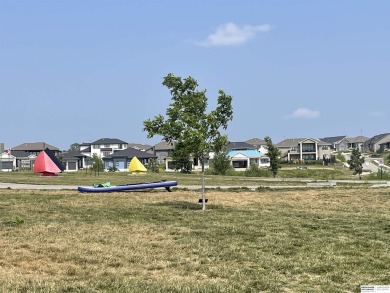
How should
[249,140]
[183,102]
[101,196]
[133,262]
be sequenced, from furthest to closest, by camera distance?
[249,140], [101,196], [183,102], [133,262]

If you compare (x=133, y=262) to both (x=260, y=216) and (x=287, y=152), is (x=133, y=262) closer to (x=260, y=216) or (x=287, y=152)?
(x=260, y=216)

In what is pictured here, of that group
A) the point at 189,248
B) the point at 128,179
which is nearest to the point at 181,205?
the point at 189,248

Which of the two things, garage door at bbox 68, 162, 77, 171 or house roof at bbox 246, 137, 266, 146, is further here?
house roof at bbox 246, 137, 266, 146

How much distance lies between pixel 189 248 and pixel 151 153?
115422mm

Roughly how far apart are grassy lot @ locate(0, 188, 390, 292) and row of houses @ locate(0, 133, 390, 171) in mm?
70339

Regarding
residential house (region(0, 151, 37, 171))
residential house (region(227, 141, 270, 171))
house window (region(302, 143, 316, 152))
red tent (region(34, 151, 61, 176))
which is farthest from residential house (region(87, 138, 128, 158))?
red tent (region(34, 151, 61, 176))

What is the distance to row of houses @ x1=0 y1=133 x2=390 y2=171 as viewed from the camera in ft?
321

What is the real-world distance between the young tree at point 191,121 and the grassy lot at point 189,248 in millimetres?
2366

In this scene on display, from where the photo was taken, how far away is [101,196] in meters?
21.2

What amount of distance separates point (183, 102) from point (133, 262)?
9.49 metres

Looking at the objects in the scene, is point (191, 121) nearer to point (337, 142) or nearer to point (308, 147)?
point (308, 147)

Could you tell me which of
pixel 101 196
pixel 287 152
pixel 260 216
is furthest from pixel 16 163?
pixel 260 216

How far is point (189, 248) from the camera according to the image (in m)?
9.46

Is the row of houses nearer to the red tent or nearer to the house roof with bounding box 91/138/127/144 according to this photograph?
the house roof with bounding box 91/138/127/144
